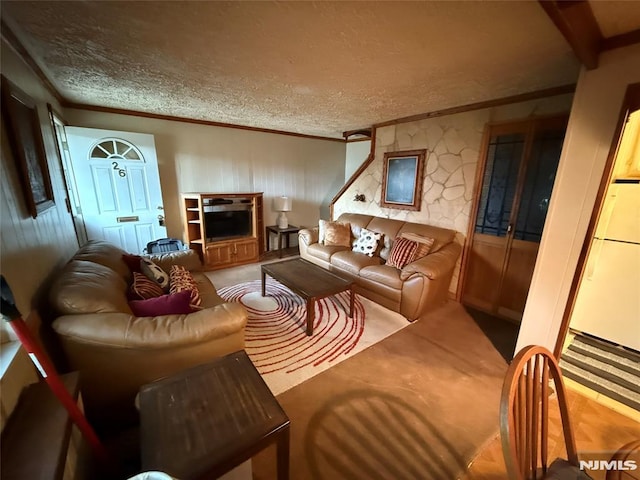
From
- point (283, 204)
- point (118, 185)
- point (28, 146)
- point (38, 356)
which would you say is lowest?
point (38, 356)

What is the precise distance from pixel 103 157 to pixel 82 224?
861mm

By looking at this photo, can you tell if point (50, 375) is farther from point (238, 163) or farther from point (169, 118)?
point (238, 163)

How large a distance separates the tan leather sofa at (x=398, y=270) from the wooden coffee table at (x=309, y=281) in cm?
44

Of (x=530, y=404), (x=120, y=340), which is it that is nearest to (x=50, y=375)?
(x=120, y=340)

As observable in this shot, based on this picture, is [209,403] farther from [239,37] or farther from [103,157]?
[103,157]

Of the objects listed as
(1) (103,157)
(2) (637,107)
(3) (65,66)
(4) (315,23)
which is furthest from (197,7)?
(1) (103,157)

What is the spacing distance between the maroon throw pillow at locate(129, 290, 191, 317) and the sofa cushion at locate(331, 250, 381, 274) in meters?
2.08

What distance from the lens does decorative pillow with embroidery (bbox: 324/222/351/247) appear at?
13.0 ft

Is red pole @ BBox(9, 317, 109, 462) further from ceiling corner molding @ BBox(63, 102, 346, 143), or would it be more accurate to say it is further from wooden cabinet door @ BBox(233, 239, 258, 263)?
ceiling corner molding @ BBox(63, 102, 346, 143)

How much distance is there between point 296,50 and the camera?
1.66 meters

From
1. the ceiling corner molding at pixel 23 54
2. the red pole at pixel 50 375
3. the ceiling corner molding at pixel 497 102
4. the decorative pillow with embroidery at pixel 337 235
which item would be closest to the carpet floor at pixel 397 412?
the red pole at pixel 50 375

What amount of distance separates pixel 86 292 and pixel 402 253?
2.85 m

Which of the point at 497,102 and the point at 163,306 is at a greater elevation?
the point at 497,102

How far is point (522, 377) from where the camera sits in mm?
912
